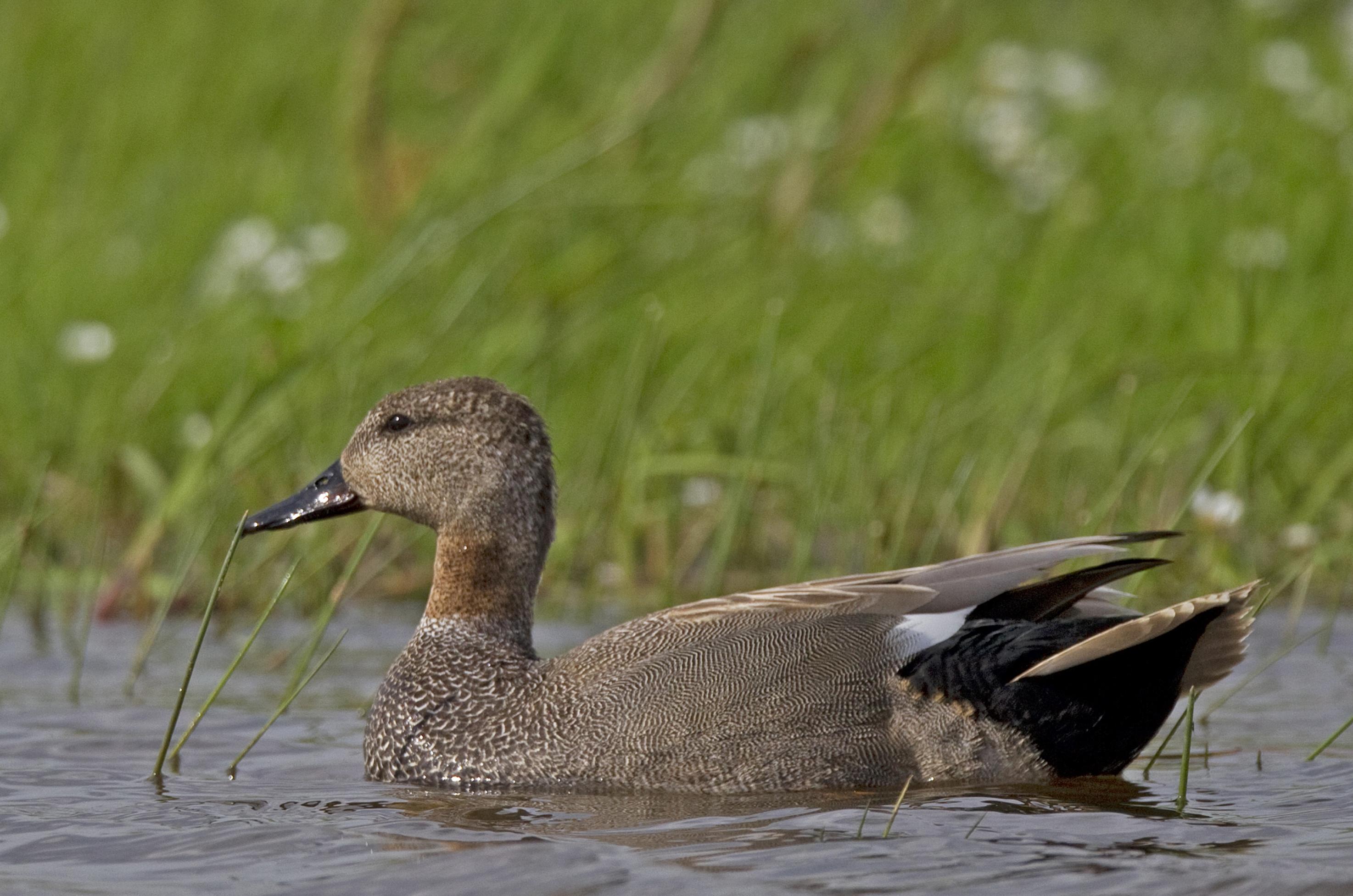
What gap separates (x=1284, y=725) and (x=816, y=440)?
141 cm

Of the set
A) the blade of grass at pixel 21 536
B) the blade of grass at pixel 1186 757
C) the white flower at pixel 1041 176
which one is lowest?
the blade of grass at pixel 1186 757

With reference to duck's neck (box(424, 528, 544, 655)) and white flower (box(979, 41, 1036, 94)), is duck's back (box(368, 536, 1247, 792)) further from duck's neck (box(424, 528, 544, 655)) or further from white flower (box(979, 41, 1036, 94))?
white flower (box(979, 41, 1036, 94))

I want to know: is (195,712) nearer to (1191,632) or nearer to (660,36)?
(1191,632)

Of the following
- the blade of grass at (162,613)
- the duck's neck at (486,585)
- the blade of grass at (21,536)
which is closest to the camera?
the blade of grass at (162,613)

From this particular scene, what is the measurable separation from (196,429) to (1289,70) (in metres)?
4.89

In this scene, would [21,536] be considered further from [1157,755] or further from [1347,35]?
[1347,35]

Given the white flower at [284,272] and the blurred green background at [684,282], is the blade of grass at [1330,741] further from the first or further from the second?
the white flower at [284,272]

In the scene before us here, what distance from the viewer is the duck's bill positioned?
4645 mm

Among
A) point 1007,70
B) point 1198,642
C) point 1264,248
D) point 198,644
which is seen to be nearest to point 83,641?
point 198,644

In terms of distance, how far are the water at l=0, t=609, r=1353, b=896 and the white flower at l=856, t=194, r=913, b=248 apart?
3.84 metres

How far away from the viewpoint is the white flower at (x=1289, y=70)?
8.66 m

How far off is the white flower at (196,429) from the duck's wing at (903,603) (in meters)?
2.41

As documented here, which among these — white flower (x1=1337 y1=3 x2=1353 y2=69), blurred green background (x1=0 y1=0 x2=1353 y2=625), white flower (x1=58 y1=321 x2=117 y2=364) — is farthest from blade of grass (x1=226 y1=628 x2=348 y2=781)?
white flower (x1=1337 y1=3 x2=1353 y2=69)

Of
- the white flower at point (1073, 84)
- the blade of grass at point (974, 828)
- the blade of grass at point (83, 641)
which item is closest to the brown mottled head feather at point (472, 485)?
the blade of grass at point (83, 641)
